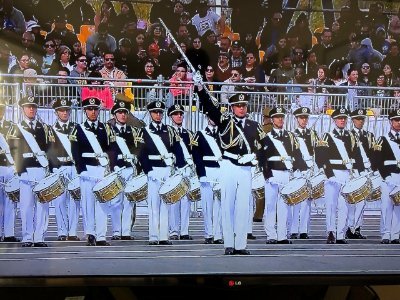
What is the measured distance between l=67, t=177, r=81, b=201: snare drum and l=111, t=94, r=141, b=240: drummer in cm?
14

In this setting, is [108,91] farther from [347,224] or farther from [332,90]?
[347,224]

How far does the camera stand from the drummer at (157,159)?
202 centimetres

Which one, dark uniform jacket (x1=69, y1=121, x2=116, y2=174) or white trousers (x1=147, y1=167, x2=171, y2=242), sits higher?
dark uniform jacket (x1=69, y1=121, x2=116, y2=174)

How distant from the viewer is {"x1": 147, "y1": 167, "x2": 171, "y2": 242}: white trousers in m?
2.04

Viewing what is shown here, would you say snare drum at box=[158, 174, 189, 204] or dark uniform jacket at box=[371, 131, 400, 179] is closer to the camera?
snare drum at box=[158, 174, 189, 204]

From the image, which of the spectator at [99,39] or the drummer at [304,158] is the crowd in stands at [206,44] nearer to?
the spectator at [99,39]

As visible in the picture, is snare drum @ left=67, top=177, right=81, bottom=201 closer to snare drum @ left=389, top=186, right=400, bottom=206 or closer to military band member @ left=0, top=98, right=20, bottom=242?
military band member @ left=0, top=98, right=20, bottom=242

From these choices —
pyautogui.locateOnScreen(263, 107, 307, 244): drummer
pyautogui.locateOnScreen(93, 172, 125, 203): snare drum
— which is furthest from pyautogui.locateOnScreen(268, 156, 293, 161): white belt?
pyautogui.locateOnScreen(93, 172, 125, 203): snare drum

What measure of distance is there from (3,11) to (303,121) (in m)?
1.21

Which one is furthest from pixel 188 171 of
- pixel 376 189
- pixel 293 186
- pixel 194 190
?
pixel 376 189

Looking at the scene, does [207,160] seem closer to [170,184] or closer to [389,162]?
[170,184]

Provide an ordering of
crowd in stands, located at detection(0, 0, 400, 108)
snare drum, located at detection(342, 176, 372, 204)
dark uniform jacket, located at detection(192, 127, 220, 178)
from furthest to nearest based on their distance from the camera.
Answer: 1. snare drum, located at detection(342, 176, 372, 204)
2. dark uniform jacket, located at detection(192, 127, 220, 178)
3. crowd in stands, located at detection(0, 0, 400, 108)

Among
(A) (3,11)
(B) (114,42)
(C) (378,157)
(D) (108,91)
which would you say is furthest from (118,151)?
(C) (378,157)

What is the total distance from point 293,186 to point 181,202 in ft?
1.48
